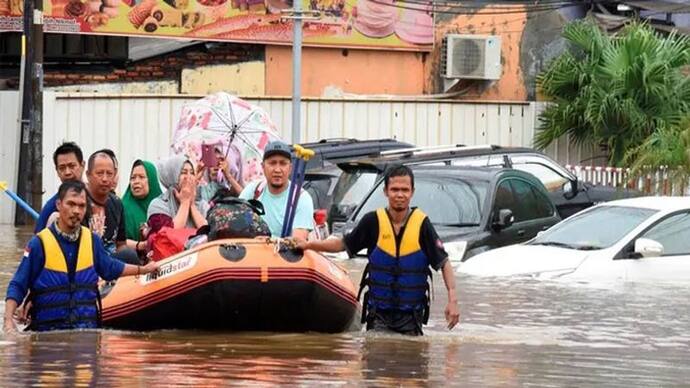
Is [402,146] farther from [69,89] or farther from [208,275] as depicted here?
[208,275]

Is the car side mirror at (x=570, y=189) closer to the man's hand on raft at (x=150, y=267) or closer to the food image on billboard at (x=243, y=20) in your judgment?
the food image on billboard at (x=243, y=20)

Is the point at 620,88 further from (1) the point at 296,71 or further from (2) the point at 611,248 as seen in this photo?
(2) the point at 611,248

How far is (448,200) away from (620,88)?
1395 centimetres

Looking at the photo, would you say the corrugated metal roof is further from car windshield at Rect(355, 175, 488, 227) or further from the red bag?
the red bag

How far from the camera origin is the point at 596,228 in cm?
1741

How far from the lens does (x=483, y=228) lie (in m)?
19.1

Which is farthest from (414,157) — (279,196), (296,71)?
(279,196)

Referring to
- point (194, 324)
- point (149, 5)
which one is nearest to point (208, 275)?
point (194, 324)

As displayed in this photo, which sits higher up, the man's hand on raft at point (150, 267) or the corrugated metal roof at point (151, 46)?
the corrugated metal roof at point (151, 46)

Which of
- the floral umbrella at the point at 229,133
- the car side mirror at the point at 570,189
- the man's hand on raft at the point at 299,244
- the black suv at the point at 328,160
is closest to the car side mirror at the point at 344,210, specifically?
the black suv at the point at 328,160

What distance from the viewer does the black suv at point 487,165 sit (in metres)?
21.2

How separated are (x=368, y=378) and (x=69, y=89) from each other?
21546mm

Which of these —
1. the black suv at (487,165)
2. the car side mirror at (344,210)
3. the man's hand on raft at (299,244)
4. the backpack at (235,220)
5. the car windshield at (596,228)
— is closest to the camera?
the man's hand on raft at (299,244)

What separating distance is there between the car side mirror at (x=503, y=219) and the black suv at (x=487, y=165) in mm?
2333
